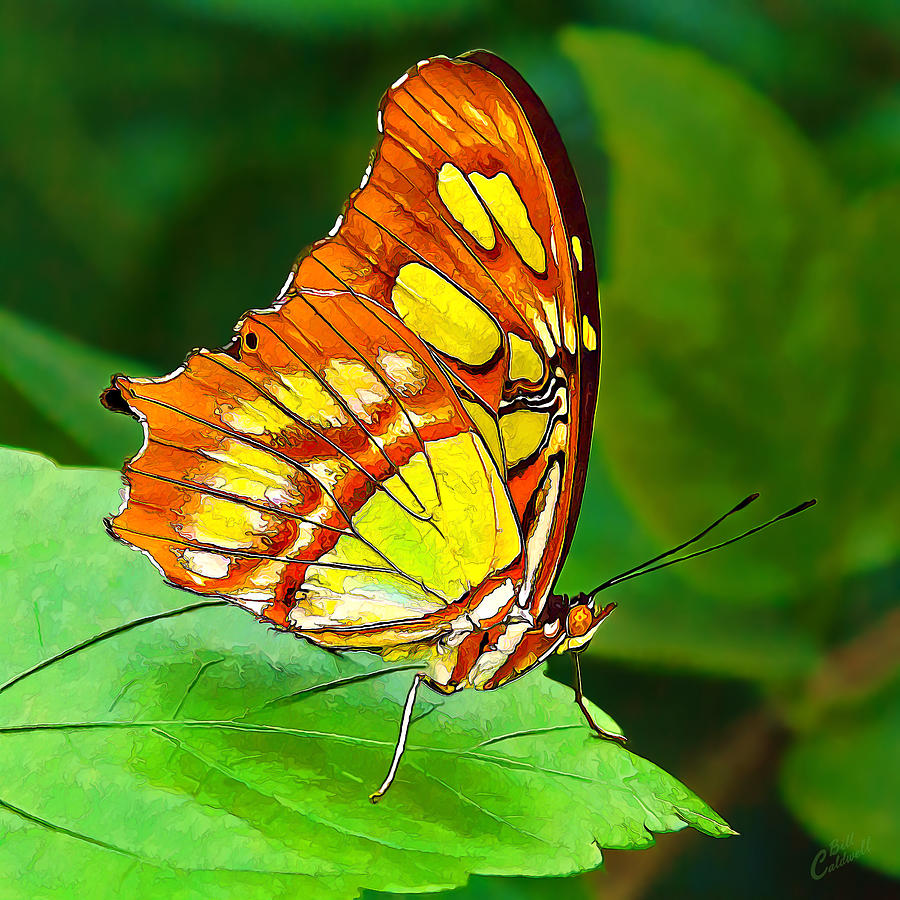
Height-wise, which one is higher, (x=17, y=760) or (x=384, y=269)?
(x=384, y=269)

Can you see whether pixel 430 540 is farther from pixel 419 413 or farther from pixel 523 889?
pixel 523 889

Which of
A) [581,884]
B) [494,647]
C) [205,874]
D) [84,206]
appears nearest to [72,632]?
[205,874]

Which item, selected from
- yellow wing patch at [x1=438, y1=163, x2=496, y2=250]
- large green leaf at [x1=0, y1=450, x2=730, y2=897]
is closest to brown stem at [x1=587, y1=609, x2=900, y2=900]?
large green leaf at [x1=0, y1=450, x2=730, y2=897]

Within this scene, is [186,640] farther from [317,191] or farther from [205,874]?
[317,191]

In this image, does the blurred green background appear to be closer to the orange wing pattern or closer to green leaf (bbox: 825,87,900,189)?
green leaf (bbox: 825,87,900,189)
